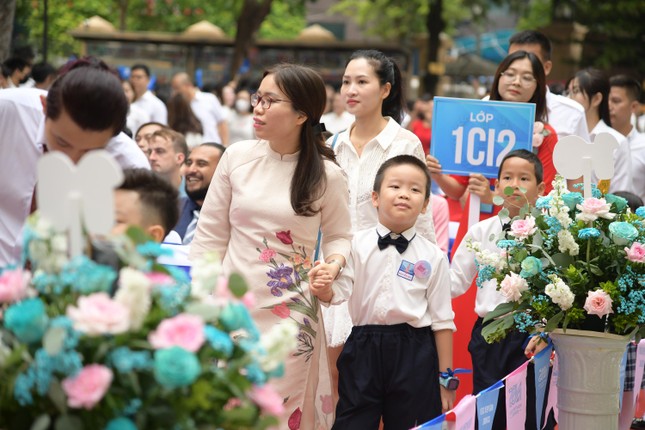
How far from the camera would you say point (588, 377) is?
4.70m

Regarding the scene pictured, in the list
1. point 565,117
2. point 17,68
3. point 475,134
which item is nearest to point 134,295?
point 475,134

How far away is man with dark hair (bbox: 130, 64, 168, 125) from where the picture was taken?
479 inches

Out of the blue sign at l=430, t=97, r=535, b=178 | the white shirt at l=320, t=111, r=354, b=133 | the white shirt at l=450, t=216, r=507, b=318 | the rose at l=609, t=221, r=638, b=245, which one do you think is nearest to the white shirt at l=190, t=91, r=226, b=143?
the white shirt at l=320, t=111, r=354, b=133

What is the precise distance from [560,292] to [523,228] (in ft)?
1.12

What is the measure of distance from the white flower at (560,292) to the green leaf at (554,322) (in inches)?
3.9

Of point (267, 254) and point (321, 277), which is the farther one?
point (267, 254)

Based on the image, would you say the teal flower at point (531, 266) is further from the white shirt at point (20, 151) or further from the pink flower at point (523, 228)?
the white shirt at point (20, 151)

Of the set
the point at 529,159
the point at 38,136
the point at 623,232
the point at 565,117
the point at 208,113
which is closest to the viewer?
the point at 38,136

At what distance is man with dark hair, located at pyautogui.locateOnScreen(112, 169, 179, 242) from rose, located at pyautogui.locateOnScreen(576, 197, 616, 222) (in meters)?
1.77

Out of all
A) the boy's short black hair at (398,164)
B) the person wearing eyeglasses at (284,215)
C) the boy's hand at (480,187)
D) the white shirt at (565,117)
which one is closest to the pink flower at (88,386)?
the person wearing eyeglasses at (284,215)

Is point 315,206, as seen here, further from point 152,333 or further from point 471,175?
point 152,333

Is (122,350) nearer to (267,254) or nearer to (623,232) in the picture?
(267,254)

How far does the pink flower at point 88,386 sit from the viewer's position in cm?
220

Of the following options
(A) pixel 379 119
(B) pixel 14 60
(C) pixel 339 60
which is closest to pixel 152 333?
(A) pixel 379 119
